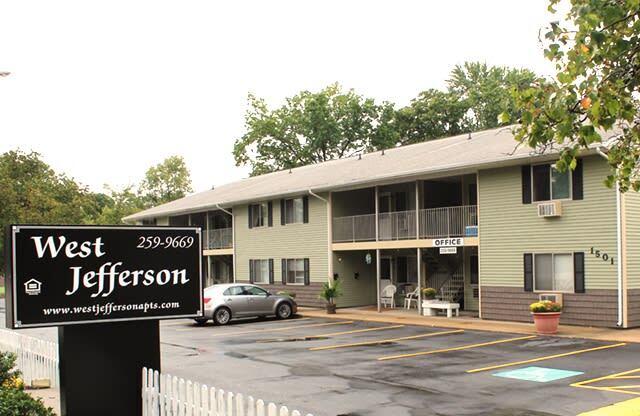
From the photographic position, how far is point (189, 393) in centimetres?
683

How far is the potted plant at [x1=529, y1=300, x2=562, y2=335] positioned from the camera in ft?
61.5

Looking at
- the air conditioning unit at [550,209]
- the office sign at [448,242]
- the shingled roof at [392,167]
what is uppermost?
the shingled roof at [392,167]

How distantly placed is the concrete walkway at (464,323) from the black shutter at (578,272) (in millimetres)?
1136

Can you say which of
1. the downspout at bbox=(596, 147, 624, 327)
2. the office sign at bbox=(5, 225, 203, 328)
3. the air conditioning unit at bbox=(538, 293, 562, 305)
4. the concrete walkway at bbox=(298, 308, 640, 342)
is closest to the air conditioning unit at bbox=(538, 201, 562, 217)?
the downspout at bbox=(596, 147, 624, 327)

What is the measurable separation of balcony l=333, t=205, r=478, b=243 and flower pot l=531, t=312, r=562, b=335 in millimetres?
5160

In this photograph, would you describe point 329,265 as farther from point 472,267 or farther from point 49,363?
point 49,363

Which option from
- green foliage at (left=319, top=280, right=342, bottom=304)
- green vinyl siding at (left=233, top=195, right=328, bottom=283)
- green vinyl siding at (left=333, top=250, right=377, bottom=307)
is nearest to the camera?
green foliage at (left=319, top=280, right=342, bottom=304)

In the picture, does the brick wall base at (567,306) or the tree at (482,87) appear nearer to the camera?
the brick wall base at (567,306)

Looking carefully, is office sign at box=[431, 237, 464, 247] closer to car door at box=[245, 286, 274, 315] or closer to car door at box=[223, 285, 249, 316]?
car door at box=[245, 286, 274, 315]

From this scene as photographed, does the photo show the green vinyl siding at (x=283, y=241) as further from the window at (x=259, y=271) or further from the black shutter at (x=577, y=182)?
the black shutter at (x=577, y=182)

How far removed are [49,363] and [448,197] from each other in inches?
769

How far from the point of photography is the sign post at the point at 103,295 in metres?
6.82

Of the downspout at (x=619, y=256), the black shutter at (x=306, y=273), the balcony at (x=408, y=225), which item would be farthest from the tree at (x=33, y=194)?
the downspout at (x=619, y=256)

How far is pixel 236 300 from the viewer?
24.8 meters
